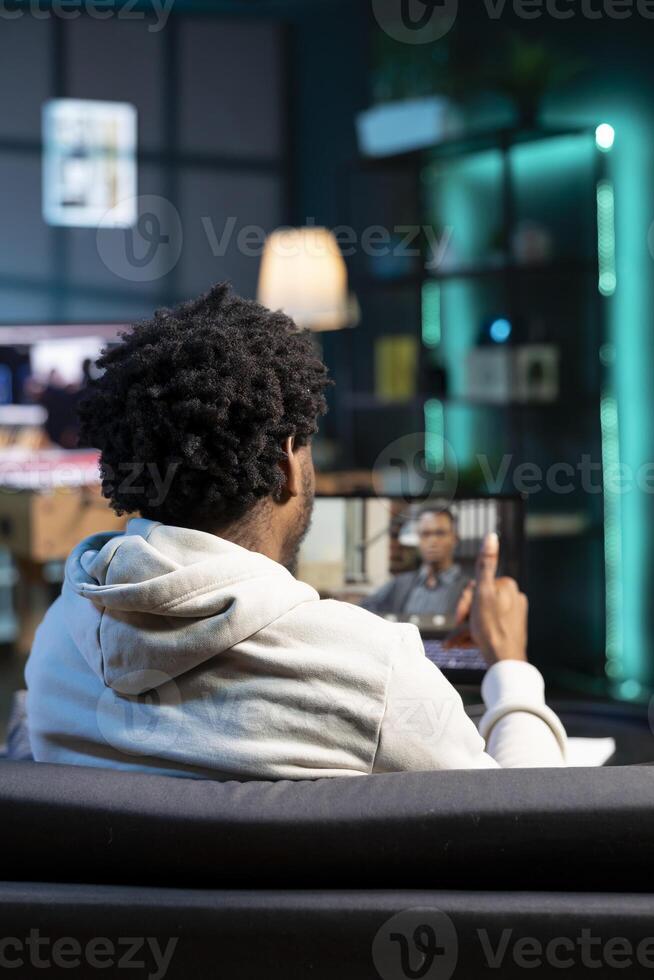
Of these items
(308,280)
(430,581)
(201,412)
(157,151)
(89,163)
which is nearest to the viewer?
(201,412)

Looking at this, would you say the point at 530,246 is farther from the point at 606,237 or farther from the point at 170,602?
the point at 170,602

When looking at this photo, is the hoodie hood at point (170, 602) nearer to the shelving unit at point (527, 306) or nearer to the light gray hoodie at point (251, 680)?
the light gray hoodie at point (251, 680)

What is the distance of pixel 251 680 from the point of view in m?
1.01

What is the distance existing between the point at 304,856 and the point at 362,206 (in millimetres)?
4463

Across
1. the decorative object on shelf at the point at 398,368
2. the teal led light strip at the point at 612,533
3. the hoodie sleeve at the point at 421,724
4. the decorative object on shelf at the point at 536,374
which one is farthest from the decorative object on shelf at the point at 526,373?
the hoodie sleeve at the point at 421,724

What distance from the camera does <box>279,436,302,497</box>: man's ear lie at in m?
1.18

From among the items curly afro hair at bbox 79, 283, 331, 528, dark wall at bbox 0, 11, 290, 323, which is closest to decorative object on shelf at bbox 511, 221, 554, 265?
dark wall at bbox 0, 11, 290, 323

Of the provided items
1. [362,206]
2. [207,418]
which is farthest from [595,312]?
[207,418]

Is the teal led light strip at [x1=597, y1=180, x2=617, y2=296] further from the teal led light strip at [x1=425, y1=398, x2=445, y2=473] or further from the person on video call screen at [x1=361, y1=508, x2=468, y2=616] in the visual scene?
the person on video call screen at [x1=361, y1=508, x2=468, y2=616]

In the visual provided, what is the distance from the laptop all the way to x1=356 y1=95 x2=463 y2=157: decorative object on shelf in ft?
10.6

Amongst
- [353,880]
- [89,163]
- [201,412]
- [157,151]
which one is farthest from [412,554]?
[157,151]

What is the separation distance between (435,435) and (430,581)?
3106mm

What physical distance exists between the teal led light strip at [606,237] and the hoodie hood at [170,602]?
3333 millimetres

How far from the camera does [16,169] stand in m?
5.07
